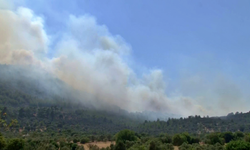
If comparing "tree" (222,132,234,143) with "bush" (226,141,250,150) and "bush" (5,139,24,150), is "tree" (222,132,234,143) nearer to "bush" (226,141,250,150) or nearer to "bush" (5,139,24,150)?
"bush" (226,141,250,150)

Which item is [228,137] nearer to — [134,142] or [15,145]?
[134,142]

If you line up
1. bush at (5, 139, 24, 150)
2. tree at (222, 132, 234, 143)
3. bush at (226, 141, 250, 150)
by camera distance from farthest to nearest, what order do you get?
tree at (222, 132, 234, 143) < bush at (5, 139, 24, 150) < bush at (226, 141, 250, 150)

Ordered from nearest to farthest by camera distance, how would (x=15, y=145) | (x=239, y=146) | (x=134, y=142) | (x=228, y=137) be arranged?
(x=239, y=146) < (x=15, y=145) < (x=134, y=142) < (x=228, y=137)

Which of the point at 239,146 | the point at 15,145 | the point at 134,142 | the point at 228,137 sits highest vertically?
the point at 228,137

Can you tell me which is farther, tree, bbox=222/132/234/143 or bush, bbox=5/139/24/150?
tree, bbox=222/132/234/143

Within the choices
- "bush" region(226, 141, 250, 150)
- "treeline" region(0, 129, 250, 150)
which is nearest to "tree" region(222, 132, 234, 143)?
"treeline" region(0, 129, 250, 150)

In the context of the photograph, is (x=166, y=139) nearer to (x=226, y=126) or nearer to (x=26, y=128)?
(x=26, y=128)

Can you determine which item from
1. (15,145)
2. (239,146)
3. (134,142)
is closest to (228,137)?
(134,142)

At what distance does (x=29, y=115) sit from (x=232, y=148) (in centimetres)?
18656

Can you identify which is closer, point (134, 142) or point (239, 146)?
point (239, 146)

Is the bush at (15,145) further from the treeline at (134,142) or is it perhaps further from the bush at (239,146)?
the bush at (239,146)

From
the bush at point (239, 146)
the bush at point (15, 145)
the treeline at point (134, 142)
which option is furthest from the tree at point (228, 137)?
the bush at point (15, 145)

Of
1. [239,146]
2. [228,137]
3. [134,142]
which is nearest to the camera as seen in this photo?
[239,146]

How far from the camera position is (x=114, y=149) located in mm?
65312
